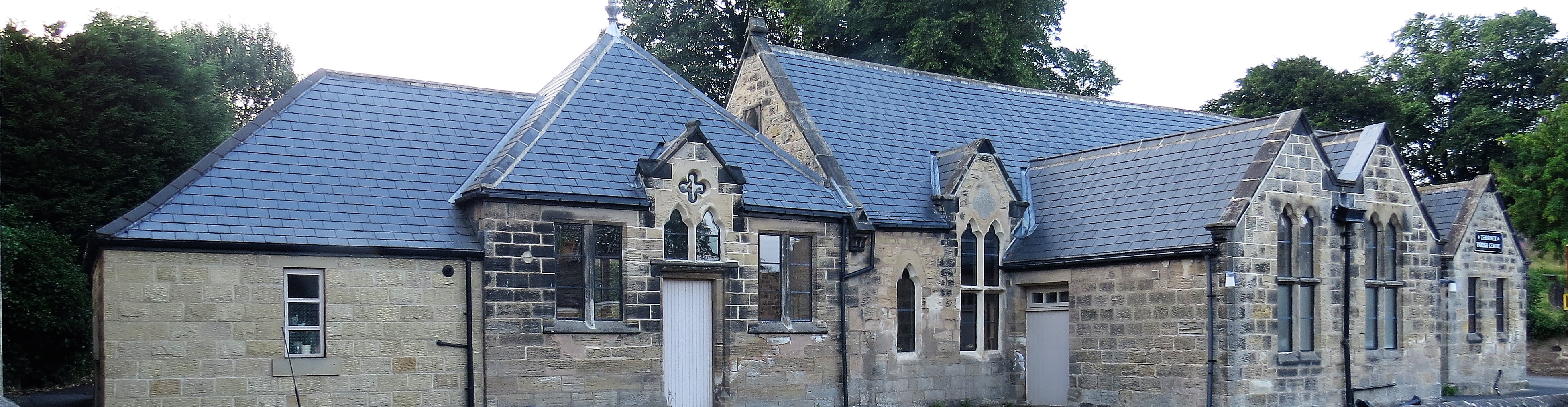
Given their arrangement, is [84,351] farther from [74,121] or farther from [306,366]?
[306,366]

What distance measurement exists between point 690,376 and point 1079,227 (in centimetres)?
691

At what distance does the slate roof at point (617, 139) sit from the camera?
16.9m

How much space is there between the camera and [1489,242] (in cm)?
2562

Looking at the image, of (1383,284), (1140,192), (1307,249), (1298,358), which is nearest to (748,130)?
(1140,192)

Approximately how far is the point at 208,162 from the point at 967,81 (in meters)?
14.2

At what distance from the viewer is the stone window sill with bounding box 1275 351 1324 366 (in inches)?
741

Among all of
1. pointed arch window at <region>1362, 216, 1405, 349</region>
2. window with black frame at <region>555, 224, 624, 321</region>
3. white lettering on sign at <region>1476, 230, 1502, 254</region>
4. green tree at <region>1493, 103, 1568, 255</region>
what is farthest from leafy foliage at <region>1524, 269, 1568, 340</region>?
window with black frame at <region>555, 224, 624, 321</region>

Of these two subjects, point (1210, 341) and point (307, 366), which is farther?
point (1210, 341)

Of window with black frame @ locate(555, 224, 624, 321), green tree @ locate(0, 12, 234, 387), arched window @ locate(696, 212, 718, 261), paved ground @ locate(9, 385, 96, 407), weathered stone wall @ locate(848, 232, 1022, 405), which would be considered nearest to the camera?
window with black frame @ locate(555, 224, 624, 321)

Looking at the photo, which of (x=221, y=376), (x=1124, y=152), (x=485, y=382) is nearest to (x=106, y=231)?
(x=221, y=376)

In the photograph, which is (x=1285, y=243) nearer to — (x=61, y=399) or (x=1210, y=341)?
(x=1210, y=341)

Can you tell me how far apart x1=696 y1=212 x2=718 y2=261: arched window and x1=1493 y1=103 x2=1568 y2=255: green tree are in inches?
1089

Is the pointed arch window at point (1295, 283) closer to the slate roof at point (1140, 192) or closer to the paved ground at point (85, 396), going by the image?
the slate roof at point (1140, 192)

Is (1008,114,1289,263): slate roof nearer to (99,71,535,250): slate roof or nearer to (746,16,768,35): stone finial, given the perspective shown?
(746,16,768,35): stone finial
